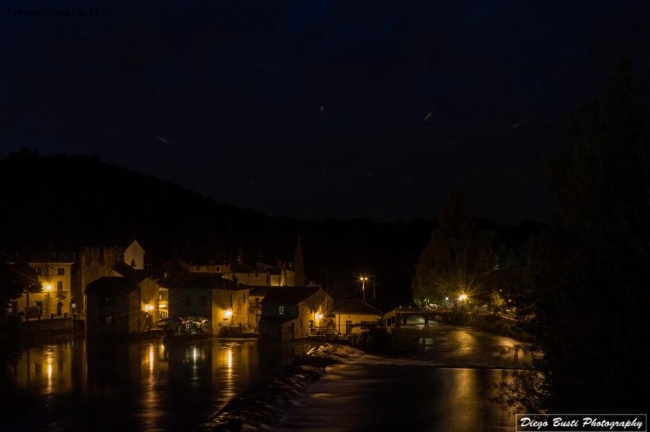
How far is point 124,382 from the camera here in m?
23.3

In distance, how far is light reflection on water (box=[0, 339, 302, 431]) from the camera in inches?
697

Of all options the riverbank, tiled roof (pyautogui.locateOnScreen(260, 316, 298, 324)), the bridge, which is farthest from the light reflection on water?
the bridge

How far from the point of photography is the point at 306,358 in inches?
1037

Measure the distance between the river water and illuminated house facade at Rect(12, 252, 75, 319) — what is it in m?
7.19

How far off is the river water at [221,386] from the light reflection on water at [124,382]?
0.13ft

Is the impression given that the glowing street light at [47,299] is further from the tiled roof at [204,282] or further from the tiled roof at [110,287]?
the tiled roof at [204,282]

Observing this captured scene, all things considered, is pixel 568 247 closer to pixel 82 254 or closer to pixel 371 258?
pixel 82 254

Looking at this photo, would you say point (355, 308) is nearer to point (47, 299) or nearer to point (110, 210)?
point (47, 299)

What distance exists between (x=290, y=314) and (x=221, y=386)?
13.3m

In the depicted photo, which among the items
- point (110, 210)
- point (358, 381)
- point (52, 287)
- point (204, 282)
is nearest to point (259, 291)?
point (204, 282)

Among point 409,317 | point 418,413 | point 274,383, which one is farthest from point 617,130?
point 409,317

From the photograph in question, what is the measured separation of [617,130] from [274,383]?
16.5 metres

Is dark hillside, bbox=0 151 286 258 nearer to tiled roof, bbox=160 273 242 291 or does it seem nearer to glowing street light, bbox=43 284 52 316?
glowing street light, bbox=43 284 52 316

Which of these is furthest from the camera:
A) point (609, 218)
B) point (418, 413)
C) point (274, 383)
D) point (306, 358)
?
point (306, 358)
